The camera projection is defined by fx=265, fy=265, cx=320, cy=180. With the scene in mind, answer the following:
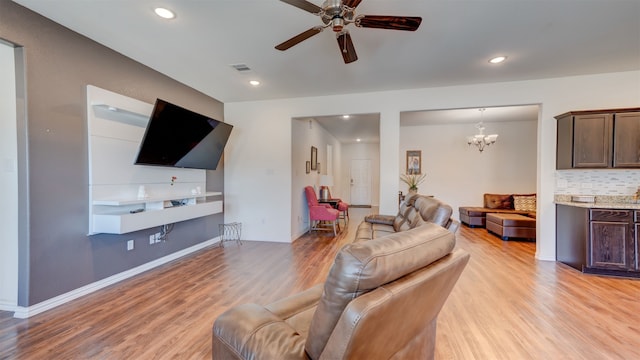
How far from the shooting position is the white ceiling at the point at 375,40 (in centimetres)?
217

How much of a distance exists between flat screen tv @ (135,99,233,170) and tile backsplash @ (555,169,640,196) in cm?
492

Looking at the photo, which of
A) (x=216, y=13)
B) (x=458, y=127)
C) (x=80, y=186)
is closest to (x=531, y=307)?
(x=216, y=13)

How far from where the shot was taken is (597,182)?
3600 mm

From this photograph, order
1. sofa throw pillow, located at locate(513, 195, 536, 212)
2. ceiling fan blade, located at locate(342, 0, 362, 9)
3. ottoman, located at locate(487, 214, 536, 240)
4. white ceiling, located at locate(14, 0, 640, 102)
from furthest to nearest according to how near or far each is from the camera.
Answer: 1. sofa throw pillow, located at locate(513, 195, 536, 212)
2. ottoman, located at locate(487, 214, 536, 240)
3. white ceiling, located at locate(14, 0, 640, 102)
4. ceiling fan blade, located at locate(342, 0, 362, 9)

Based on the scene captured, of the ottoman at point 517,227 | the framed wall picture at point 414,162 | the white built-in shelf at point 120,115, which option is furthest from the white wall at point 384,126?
the framed wall picture at point 414,162

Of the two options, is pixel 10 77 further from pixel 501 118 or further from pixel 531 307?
pixel 501 118

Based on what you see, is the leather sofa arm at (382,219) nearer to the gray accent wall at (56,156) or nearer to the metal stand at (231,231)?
the metal stand at (231,231)

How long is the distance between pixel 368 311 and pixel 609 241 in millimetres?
4039

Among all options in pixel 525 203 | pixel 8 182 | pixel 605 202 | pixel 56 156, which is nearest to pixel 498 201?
pixel 525 203

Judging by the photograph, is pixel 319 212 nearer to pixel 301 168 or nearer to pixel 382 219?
pixel 301 168

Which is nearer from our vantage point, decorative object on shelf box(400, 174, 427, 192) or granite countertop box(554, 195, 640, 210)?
granite countertop box(554, 195, 640, 210)

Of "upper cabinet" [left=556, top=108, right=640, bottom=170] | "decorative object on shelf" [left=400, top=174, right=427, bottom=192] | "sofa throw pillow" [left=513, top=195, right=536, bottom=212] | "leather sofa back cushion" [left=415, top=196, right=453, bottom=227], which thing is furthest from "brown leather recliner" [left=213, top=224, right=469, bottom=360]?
"decorative object on shelf" [left=400, top=174, right=427, bottom=192]

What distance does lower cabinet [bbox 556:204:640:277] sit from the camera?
305 centimetres

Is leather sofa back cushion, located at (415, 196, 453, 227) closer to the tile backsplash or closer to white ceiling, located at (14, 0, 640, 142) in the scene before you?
white ceiling, located at (14, 0, 640, 142)
